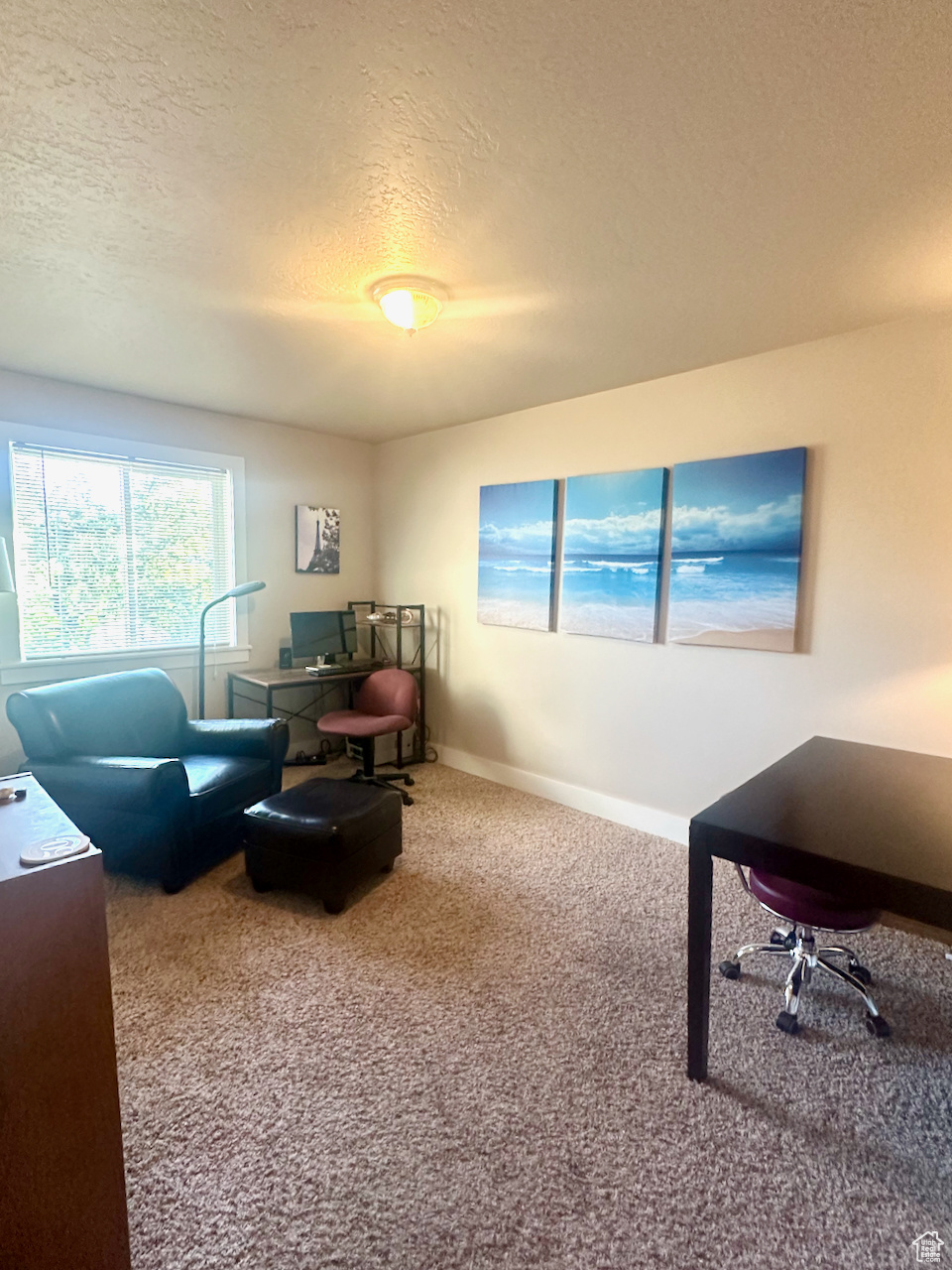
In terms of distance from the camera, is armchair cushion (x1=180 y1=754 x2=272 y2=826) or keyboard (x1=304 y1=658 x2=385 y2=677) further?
keyboard (x1=304 y1=658 x2=385 y2=677)

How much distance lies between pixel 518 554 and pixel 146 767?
2.38 meters

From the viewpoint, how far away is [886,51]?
1.13 meters

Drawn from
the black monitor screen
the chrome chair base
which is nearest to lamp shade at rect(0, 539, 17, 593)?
the black monitor screen

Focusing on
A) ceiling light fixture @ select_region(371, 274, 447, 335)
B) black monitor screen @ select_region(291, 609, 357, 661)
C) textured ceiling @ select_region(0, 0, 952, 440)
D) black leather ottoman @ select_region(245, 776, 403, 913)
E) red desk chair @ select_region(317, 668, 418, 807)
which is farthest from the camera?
black monitor screen @ select_region(291, 609, 357, 661)

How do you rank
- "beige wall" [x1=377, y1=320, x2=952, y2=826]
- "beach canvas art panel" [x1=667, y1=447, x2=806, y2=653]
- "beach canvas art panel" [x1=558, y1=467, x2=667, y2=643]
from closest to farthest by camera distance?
"beige wall" [x1=377, y1=320, x2=952, y2=826], "beach canvas art panel" [x1=667, y1=447, x2=806, y2=653], "beach canvas art panel" [x1=558, y1=467, x2=667, y2=643]

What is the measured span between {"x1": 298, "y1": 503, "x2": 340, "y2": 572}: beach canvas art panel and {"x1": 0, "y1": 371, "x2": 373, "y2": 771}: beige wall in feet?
0.20

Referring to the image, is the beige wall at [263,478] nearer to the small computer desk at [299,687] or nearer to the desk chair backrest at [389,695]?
the small computer desk at [299,687]

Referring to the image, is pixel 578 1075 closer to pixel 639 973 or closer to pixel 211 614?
pixel 639 973

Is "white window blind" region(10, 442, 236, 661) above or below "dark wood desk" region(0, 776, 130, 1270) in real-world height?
above

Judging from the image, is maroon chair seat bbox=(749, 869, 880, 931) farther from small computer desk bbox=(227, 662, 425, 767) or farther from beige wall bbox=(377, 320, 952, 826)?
small computer desk bbox=(227, 662, 425, 767)

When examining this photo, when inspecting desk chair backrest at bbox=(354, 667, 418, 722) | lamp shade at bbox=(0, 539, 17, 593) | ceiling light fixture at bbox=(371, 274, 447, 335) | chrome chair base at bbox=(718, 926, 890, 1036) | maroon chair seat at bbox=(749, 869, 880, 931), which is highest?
ceiling light fixture at bbox=(371, 274, 447, 335)

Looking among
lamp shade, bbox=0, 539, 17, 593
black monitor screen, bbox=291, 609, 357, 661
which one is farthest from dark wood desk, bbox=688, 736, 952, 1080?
black monitor screen, bbox=291, 609, 357, 661

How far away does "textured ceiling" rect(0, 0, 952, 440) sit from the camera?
3.64 ft

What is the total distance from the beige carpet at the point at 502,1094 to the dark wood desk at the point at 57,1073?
0.33 m
